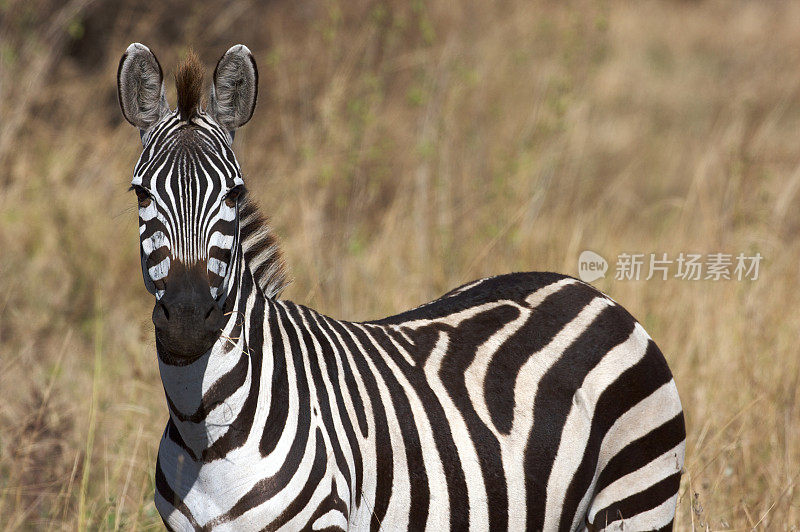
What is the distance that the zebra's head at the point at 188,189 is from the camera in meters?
Result: 2.32

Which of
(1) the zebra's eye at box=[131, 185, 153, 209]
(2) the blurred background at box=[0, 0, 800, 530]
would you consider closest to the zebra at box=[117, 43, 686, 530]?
(1) the zebra's eye at box=[131, 185, 153, 209]

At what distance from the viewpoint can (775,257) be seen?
21.5 ft

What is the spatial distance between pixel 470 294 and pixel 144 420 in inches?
94.5

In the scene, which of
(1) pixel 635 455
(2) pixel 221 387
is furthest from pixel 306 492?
(1) pixel 635 455

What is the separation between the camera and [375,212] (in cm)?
809


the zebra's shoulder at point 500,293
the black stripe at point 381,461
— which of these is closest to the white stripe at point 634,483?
the zebra's shoulder at point 500,293

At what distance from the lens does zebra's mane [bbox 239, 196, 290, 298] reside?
9.51 ft

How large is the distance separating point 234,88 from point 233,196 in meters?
0.42

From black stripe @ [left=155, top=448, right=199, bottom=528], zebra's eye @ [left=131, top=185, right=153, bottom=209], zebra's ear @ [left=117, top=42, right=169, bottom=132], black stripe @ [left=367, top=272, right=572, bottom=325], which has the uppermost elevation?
zebra's ear @ [left=117, top=42, right=169, bottom=132]

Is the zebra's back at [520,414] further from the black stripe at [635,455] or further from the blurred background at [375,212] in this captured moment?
the blurred background at [375,212]

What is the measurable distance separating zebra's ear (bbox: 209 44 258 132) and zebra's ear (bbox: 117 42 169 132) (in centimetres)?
17

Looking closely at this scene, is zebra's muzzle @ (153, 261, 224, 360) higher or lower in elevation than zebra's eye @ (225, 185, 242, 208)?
lower

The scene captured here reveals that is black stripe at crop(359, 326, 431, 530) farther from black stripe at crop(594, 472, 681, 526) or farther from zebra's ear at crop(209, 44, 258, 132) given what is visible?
zebra's ear at crop(209, 44, 258, 132)

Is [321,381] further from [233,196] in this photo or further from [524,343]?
[524,343]
